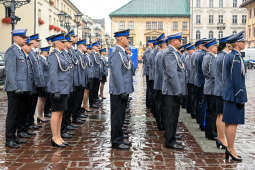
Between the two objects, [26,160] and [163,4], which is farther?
[163,4]

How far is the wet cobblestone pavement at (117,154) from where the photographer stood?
537 cm

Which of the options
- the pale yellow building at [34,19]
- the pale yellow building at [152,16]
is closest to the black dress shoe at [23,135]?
the pale yellow building at [34,19]

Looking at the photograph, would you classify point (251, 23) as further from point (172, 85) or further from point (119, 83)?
point (119, 83)

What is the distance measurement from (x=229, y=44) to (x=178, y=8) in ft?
239

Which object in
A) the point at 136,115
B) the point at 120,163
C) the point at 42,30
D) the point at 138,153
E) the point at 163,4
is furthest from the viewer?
the point at 163,4

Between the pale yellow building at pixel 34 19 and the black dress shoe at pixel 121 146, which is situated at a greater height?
the pale yellow building at pixel 34 19

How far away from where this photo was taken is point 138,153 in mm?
6047

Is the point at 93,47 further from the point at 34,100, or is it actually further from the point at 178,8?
the point at 178,8

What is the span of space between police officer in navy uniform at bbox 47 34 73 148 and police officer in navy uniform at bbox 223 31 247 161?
2.99 m

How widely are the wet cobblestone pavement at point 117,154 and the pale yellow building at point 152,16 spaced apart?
67862 mm

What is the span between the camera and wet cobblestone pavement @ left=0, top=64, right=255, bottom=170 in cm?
537

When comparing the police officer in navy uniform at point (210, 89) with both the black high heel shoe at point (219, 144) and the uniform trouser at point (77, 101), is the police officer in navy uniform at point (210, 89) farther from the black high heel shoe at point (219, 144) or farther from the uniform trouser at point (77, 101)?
the uniform trouser at point (77, 101)

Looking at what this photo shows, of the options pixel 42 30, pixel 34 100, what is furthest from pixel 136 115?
pixel 42 30

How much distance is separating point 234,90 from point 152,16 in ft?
234
